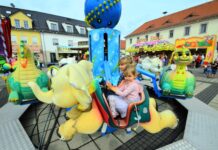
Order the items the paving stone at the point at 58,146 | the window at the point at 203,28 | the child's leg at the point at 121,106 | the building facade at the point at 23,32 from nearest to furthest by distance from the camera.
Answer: the child's leg at the point at 121,106 < the paving stone at the point at 58,146 < the window at the point at 203,28 < the building facade at the point at 23,32

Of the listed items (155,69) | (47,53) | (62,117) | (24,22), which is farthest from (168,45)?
(24,22)

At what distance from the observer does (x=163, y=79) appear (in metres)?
A: 2.51

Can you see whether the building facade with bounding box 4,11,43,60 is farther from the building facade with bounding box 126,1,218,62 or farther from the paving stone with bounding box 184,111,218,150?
the building facade with bounding box 126,1,218,62

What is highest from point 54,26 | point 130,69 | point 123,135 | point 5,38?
point 54,26

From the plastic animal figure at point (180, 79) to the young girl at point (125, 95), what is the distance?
1.18 metres

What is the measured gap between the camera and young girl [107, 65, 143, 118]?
1.46m

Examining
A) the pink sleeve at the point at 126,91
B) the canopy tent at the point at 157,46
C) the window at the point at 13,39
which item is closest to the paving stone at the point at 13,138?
the pink sleeve at the point at 126,91

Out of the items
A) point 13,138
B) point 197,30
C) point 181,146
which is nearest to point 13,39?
point 13,138

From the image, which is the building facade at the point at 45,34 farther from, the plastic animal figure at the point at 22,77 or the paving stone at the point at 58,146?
the paving stone at the point at 58,146

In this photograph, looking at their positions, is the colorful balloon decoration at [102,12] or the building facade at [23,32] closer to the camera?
the colorful balloon decoration at [102,12]

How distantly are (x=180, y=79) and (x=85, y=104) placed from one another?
78.9 inches

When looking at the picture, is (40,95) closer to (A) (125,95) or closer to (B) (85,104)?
(B) (85,104)

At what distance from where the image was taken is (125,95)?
57.4 inches

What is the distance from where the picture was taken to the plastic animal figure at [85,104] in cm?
100
